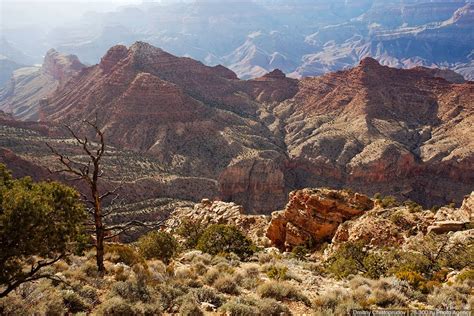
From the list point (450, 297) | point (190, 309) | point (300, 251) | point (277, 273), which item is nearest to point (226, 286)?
point (190, 309)

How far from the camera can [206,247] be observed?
27641mm

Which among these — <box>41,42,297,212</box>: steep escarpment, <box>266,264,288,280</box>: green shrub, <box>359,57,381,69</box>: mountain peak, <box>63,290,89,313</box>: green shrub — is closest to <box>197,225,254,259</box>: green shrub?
<box>266,264,288,280</box>: green shrub

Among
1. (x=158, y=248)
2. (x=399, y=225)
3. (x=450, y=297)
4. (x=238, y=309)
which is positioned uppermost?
(x=238, y=309)

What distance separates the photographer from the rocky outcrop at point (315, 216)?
114 ft

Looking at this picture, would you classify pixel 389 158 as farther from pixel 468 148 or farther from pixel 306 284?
pixel 306 284

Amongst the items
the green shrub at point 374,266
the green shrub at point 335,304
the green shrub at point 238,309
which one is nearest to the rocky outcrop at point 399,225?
the green shrub at point 374,266

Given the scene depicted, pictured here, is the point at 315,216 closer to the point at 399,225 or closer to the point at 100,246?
the point at 399,225

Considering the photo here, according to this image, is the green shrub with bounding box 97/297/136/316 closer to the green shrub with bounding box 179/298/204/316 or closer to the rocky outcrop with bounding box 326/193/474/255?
the green shrub with bounding box 179/298/204/316

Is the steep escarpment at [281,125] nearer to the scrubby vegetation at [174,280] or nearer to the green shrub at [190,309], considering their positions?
the scrubby vegetation at [174,280]

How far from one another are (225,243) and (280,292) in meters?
12.8

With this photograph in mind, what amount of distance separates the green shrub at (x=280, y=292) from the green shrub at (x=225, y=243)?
1090 cm

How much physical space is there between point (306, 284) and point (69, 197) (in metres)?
10.6

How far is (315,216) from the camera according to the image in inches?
1400

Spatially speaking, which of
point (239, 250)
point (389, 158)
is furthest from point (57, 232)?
point (389, 158)
